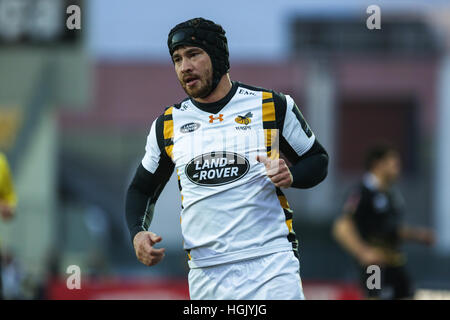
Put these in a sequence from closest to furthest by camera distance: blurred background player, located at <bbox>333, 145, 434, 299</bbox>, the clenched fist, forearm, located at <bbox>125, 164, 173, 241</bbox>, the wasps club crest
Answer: the clenched fist, the wasps club crest, forearm, located at <bbox>125, 164, 173, 241</bbox>, blurred background player, located at <bbox>333, 145, 434, 299</bbox>

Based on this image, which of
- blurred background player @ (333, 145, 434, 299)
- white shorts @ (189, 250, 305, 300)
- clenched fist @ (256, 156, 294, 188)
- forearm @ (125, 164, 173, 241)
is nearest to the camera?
clenched fist @ (256, 156, 294, 188)

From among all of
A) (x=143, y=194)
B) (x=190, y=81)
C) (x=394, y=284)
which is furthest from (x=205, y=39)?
(x=394, y=284)

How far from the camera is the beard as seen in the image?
162 inches

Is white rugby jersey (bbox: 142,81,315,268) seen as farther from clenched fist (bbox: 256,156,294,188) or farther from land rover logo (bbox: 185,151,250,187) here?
clenched fist (bbox: 256,156,294,188)

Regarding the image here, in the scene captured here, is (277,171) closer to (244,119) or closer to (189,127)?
(244,119)

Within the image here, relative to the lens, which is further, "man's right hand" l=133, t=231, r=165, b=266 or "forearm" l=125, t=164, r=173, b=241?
"forearm" l=125, t=164, r=173, b=241

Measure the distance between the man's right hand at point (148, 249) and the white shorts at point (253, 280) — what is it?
27 cm

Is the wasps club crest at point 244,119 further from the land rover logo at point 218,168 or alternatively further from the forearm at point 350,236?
the forearm at point 350,236

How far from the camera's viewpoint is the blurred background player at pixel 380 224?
329 inches

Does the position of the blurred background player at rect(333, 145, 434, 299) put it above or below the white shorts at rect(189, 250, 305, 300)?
above

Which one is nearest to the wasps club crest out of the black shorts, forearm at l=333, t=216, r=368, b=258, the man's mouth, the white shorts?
the man's mouth

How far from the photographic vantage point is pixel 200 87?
162 inches

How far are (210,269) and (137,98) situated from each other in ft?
108

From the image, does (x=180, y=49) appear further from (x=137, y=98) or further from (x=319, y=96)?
(x=137, y=98)
